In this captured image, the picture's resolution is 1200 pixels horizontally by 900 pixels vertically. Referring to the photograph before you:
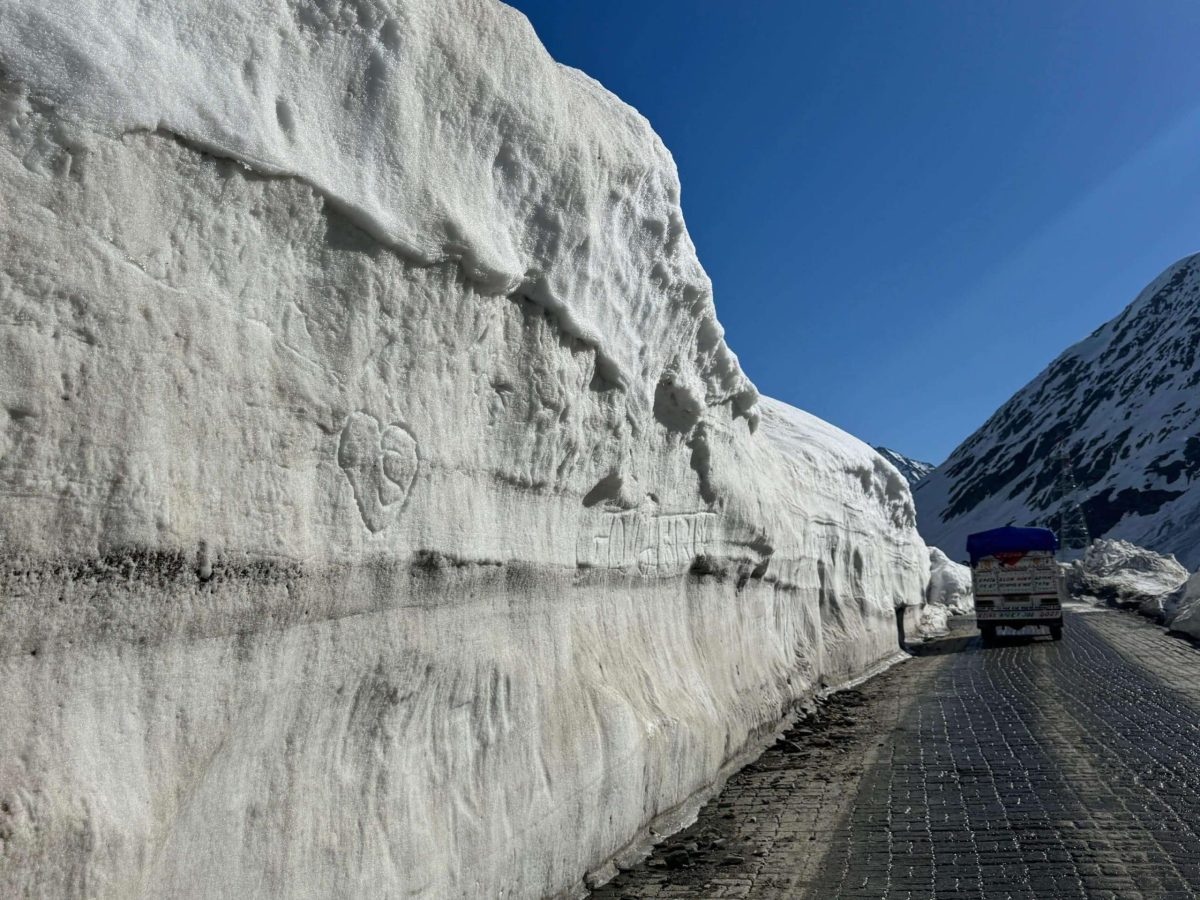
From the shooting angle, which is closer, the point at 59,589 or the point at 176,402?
the point at 59,589

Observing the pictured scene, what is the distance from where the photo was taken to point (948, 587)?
2914cm

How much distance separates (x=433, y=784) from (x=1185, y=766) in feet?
18.8

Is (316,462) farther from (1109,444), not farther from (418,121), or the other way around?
(1109,444)

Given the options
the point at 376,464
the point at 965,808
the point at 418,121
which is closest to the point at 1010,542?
the point at 965,808

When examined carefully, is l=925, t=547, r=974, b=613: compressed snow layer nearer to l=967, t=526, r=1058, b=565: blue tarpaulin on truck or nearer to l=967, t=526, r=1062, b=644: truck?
l=967, t=526, r=1058, b=565: blue tarpaulin on truck

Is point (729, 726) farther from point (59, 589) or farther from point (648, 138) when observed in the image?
point (59, 589)

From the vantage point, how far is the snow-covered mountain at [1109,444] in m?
80.7

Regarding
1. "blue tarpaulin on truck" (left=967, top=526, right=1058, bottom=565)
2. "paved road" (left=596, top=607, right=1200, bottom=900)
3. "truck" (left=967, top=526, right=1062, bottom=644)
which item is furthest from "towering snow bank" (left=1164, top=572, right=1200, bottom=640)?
"paved road" (left=596, top=607, right=1200, bottom=900)

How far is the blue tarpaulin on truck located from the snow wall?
617 inches

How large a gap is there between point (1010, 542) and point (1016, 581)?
3.22 ft

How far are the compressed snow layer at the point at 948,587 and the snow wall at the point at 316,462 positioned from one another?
23.1 metres

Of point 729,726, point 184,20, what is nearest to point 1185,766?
point 729,726

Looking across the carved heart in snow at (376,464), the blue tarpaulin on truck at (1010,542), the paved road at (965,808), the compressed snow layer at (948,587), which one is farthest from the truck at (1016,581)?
the carved heart in snow at (376,464)

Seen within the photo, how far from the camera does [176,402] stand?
115 inches
